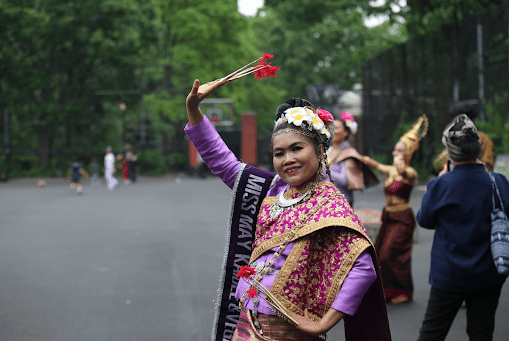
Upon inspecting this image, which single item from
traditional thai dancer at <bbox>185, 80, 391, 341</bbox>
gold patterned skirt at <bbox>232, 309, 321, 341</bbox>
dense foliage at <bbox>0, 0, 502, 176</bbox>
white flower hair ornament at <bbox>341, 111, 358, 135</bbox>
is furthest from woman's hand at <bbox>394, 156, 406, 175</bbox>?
dense foliage at <bbox>0, 0, 502, 176</bbox>

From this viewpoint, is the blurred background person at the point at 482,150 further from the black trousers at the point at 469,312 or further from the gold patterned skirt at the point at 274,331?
the gold patterned skirt at the point at 274,331

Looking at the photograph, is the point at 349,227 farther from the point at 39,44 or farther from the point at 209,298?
the point at 39,44

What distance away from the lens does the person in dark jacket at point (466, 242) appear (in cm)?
373

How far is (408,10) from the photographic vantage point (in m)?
19.0

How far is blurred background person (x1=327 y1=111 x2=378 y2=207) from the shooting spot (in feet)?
18.9

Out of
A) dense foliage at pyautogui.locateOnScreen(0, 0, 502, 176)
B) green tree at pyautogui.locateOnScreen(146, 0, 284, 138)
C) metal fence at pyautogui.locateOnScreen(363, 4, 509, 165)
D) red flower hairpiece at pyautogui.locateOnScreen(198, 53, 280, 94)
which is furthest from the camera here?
green tree at pyautogui.locateOnScreen(146, 0, 284, 138)

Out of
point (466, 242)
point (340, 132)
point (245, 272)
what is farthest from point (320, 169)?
point (340, 132)

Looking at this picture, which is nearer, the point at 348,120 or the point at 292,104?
the point at 292,104

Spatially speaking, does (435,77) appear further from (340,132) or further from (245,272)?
(245,272)

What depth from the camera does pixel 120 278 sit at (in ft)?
24.4

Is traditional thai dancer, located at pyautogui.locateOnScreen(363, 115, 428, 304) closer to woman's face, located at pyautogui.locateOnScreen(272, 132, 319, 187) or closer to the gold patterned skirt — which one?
woman's face, located at pyautogui.locateOnScreen(272, 132, 319, 187)

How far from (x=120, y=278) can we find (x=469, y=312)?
473 centimetres

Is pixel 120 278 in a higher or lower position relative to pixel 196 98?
lower

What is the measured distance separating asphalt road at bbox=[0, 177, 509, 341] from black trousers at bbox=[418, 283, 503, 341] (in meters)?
1.33
